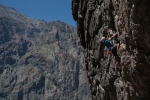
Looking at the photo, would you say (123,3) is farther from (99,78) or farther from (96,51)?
(99,78)

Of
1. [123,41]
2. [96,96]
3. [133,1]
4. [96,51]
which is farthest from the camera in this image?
[96,96]

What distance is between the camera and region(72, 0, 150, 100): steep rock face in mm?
11586

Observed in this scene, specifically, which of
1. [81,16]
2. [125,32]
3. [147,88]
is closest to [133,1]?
[125,32]

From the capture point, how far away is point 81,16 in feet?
70.6

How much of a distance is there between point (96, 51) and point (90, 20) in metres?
2.44

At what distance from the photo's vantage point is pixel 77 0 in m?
22.4

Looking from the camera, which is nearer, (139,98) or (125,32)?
(125,32)

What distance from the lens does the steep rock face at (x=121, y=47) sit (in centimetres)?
1159

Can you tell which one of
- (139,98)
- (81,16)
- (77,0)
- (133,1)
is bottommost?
(139,98)

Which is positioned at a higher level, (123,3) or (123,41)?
(123,3)

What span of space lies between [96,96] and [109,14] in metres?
8.71

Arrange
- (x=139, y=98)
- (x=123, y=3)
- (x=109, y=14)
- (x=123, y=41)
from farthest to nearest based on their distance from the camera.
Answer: (x=109, y=14), (x=139, y=98), (x=123, y=41), (x=123, y=3)

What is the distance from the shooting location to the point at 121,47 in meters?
13.2

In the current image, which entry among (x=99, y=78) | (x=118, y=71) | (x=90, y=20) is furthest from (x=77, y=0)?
(x=118, y=71)
